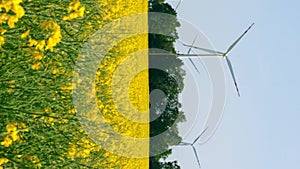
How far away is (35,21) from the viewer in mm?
4273

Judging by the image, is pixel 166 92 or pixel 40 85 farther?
pixel 166 92

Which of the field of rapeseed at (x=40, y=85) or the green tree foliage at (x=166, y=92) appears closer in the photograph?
the field of rapeseed at (x=40, y=85)

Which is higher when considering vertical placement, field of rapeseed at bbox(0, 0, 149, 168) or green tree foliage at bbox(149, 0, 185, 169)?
green tree foliage at bbox(149, 0, 185, 169)

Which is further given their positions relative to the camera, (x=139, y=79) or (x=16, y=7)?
(x=139, y=79)

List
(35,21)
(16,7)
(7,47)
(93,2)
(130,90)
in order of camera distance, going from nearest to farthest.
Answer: (16,7) < (7,47) < (35,21) < (93,2) < (130,90)

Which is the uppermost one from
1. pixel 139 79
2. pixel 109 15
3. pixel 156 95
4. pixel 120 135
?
pixel 156 95

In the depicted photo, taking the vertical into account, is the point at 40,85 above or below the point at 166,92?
below

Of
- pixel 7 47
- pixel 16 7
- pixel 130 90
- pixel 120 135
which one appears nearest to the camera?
pixel 16 7

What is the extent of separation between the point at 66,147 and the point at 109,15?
174 inches

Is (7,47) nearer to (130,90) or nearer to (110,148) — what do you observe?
(110,148)

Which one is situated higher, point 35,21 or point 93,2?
point 93,2

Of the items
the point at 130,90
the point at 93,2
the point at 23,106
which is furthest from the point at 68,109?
the point at 130,90

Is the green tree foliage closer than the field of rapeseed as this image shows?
No

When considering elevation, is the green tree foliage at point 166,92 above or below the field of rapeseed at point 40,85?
above
